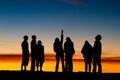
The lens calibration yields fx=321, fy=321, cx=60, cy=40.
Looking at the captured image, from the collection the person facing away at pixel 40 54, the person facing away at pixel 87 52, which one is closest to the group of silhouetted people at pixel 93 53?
the person facing away at pixel 87 52

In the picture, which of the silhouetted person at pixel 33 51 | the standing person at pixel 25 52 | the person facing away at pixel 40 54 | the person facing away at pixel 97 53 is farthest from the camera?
the person facing away at pixel 40 54

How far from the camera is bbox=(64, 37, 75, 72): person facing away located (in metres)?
22.6

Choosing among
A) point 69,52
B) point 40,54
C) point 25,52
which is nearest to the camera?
point 25,52

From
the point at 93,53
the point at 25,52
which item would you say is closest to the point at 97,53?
the point at 93,53

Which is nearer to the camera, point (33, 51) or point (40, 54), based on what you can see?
point (33, 51)

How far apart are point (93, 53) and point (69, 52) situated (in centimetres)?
171

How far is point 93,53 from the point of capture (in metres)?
22.6

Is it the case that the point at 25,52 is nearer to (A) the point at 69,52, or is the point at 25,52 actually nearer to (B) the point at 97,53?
(A) the point at 69,52

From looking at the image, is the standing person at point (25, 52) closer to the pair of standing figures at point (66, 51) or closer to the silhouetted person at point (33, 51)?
the silhouetted person at point (33, 51)

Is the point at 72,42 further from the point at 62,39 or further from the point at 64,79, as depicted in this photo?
the point at 64,79

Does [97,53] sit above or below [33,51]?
below

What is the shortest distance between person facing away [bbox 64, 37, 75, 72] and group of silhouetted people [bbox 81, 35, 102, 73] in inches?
33.4

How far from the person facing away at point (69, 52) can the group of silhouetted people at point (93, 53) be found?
850 millimetres

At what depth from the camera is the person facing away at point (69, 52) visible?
22.6 meters
